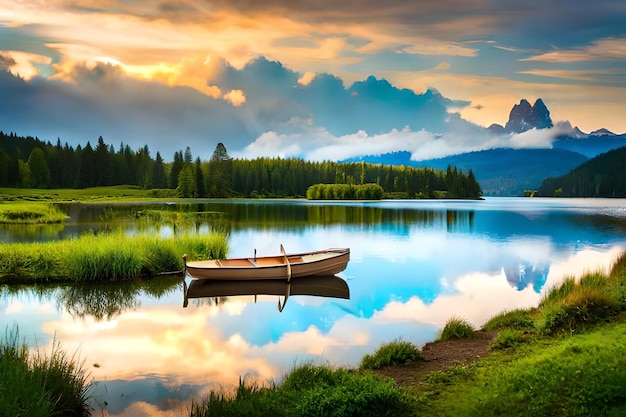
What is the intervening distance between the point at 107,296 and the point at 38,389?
15604 mm

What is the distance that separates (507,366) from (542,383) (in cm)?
198

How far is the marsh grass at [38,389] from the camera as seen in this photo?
8.26 metres

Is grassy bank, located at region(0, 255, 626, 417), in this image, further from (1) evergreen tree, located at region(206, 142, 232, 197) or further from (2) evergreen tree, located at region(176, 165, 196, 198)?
(1) evergreen tree, located at region(206, 142, 232, 197)

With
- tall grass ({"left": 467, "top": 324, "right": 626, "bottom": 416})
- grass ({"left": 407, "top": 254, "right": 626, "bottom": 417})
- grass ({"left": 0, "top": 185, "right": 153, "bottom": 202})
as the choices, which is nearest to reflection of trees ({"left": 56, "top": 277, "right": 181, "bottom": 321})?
grass ({"left": 407, "top": 254, "right": 626, "bottom": 417})

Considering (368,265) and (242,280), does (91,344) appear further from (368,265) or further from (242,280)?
(368,265)

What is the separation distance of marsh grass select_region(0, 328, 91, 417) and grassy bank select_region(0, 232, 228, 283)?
16.5m

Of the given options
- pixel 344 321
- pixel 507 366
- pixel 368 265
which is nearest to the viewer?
pixel 507 366

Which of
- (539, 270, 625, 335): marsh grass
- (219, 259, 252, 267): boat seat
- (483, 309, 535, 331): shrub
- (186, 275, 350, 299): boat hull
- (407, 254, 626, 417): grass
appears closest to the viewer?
(407, 254, 626, 417): grass

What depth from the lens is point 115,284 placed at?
26422 mm

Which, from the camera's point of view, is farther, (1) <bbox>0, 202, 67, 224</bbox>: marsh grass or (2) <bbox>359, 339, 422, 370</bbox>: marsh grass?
(1) <bbox>0, 202, 67, 224</bbox>: marsh grass

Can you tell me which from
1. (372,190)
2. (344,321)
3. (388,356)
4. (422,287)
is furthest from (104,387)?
(372,190)

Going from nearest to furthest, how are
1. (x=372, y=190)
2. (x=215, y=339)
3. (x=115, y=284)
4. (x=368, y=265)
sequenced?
(x=215, y=339) < (x=115, y=284) < (x=368, y=265) < (x=372, y=190)

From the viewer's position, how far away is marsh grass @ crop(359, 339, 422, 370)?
511 inches

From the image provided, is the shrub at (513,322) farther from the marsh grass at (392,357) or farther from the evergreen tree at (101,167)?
the evergreen tree at (101,167)
